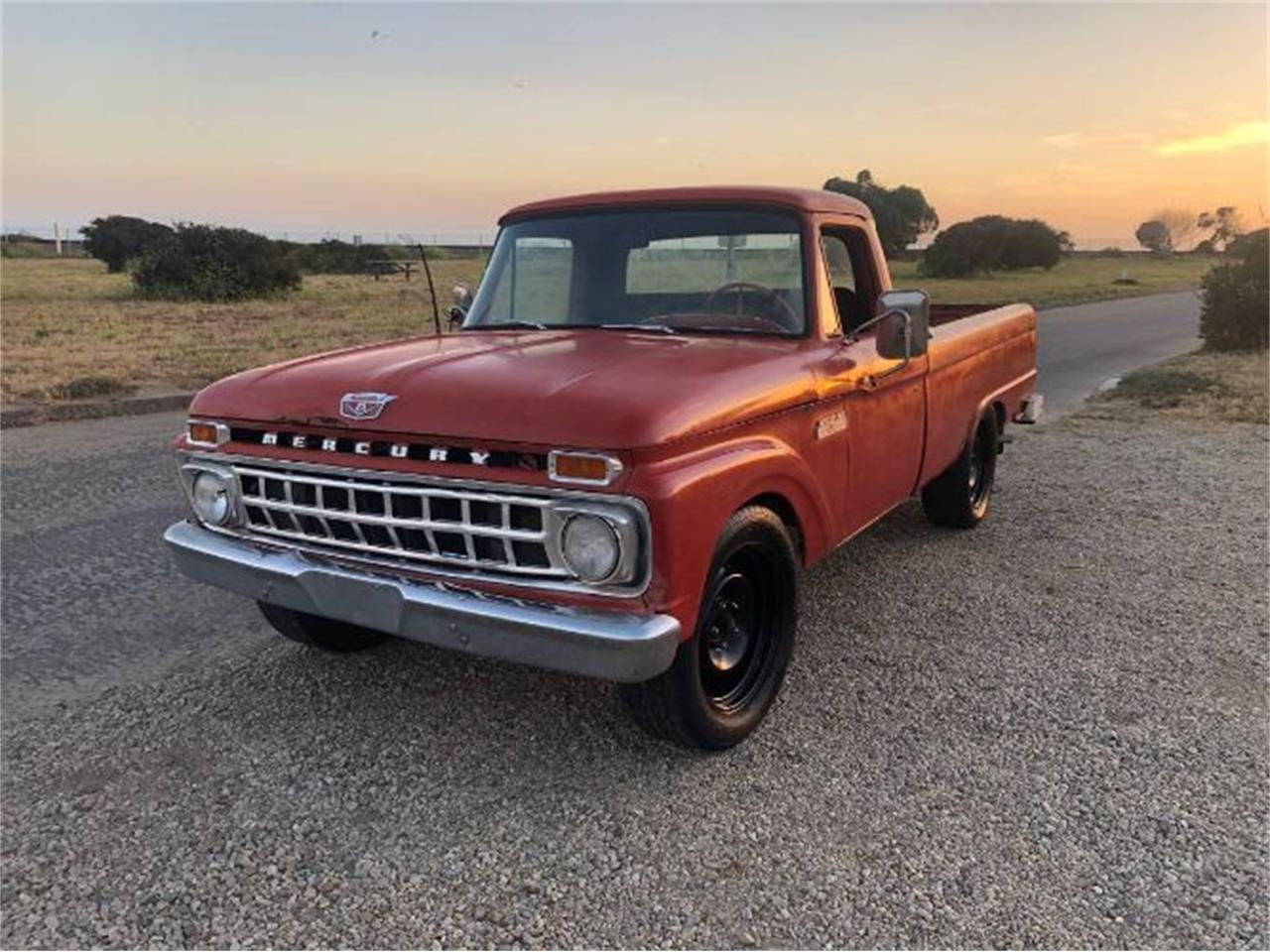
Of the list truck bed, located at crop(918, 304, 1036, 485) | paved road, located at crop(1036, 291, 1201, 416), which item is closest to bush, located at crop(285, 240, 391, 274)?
paved road, located at crop(1036, 291, 1201, 416)

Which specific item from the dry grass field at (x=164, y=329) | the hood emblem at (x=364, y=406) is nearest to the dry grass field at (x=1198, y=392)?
the dry grass field at (x=164, y=329)

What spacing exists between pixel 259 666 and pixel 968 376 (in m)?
3.84

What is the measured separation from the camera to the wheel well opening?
3.43 m

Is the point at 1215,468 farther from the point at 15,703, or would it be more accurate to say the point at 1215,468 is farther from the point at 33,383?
the point at 33,383

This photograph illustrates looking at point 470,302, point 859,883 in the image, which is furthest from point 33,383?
point 859,883

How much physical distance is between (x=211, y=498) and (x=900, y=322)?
263cm

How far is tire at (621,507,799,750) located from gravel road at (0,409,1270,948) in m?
0.14

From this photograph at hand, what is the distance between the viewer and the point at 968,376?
548cm

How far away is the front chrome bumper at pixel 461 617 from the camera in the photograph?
276 centimetres

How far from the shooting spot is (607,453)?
9.08 ft

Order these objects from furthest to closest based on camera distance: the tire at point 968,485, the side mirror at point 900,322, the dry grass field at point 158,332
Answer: the dry grass field at point 158,332 < the tire at point 968,485 < the side mirror at point 900,322

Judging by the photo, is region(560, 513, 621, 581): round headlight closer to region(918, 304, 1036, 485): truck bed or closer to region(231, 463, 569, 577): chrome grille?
region(231, 463, 569, 577): chrome grille

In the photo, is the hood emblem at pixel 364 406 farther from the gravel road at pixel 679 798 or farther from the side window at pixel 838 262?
the side window at pixel 838 262

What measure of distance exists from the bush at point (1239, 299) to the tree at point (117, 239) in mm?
41547
